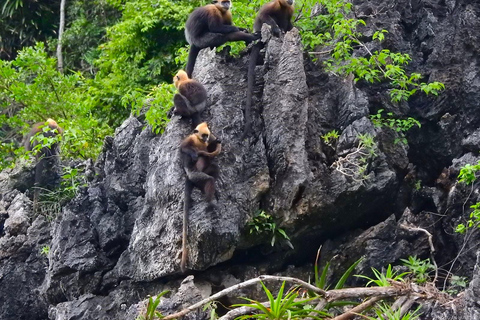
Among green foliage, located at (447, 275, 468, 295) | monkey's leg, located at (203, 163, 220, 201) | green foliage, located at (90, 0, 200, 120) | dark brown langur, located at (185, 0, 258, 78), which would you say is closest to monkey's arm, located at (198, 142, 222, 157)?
monkey's leg, located at (203, 163, 220, 201)

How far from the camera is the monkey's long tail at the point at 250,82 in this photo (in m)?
8.90

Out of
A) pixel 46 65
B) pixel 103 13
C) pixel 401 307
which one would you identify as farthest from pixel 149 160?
pixel 103 13

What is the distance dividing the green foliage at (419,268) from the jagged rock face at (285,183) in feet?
0.70

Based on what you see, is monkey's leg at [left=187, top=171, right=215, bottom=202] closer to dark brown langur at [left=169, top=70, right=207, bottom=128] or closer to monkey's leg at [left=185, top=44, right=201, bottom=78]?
dark brown langur at [left=169, top=70, right=207, bottom=128]

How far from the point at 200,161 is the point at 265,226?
91 centimetres

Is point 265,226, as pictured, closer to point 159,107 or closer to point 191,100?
Result: point 191,100

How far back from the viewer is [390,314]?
702cm

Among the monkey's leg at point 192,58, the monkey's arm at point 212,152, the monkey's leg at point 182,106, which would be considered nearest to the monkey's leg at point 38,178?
the monkey's leg at point 192,58

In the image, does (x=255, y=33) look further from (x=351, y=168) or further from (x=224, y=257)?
(x=224, y=257)

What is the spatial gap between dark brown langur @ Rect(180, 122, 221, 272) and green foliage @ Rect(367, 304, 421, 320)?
202 centimetres

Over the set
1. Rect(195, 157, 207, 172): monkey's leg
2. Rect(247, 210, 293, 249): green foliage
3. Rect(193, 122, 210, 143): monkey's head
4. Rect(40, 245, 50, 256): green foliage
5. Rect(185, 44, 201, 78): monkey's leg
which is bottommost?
Rect(40, 245, 50, 256): green foliage

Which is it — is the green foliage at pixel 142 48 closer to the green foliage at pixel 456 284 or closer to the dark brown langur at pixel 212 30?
the dark brown langur at pixel 212 30

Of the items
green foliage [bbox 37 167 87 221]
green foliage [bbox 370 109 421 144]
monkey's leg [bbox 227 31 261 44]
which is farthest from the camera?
green foliage [bbox 37 167 87 221]

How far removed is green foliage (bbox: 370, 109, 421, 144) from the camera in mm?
9117
